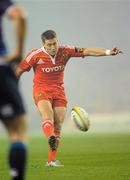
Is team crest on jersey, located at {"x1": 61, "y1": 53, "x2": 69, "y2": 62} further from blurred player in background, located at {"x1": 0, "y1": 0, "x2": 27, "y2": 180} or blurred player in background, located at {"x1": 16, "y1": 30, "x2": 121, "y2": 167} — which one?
blurred player in background, located at {"x1": 0, "y1": 0, "x2": 27, "y2": 180}

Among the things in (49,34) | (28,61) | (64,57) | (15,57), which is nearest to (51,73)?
(64,57)

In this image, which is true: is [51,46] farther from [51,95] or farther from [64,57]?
[51,95]

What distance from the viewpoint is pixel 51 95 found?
14141mm

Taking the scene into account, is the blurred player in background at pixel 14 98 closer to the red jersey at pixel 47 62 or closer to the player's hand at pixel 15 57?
the player's hand at pixel 15 57

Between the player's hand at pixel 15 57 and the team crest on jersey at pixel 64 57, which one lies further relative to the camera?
the team crest on jersey at pixel 64 57

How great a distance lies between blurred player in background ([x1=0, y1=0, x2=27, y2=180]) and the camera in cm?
663

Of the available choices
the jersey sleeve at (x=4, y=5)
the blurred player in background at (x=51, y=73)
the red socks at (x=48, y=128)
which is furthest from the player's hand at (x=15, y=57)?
the blurred player in background at (x=51, y=73)

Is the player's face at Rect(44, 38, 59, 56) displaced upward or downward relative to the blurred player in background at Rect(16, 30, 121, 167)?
upward

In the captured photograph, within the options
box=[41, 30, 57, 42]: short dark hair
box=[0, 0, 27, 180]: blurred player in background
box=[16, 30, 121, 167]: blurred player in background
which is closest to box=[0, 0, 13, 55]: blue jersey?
box=[0, 0, 27, 180]: blurred player in background

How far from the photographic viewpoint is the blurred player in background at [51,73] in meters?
13.9

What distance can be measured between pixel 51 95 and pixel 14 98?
733 centimetres

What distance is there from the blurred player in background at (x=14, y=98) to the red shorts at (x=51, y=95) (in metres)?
7.07

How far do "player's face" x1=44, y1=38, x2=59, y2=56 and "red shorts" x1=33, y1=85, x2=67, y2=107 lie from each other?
67 cm

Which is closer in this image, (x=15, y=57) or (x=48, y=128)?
(x=15, y=57)
